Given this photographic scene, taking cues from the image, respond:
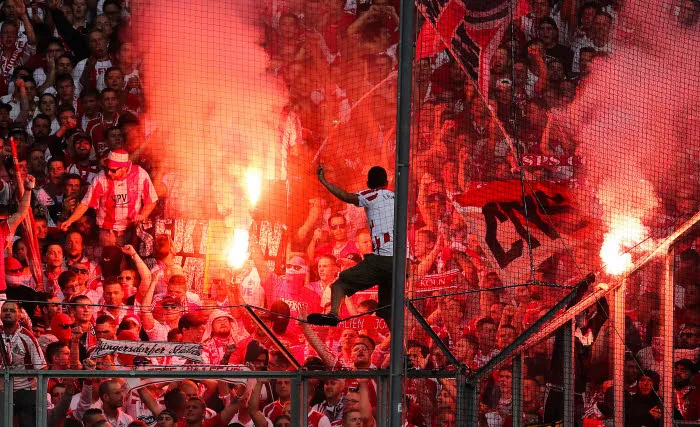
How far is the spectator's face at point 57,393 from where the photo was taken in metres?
7.52

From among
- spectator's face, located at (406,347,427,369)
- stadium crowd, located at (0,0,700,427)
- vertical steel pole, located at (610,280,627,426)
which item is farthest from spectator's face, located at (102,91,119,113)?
vertical steel pole, located at (610,280,627,426)

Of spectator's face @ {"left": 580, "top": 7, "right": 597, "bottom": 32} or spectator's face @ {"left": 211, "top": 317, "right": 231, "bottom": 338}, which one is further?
spectator's face @ {"left": 580, "top": 7, "right": 597, "bottom": 32}

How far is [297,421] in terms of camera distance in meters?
6.37

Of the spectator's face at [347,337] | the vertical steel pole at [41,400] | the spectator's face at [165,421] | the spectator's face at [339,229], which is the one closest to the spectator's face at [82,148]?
the spectator's face at [339,229]

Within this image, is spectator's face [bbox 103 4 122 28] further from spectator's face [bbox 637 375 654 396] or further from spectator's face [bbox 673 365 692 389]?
spectator's face [bbox 673 365 692 389]

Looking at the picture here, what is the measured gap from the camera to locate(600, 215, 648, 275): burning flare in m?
7.94

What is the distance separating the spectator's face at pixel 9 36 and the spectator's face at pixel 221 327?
2.36 metres

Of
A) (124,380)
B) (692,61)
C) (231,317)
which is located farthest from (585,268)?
(124,380)

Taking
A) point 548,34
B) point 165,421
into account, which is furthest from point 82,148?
point 548,34

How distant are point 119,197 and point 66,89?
0.88 meters

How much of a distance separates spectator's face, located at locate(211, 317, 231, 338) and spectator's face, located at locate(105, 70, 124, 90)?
1696 mm

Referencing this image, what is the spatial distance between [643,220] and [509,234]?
3.67ft

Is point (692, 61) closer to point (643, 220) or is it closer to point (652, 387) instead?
point (643, 220)

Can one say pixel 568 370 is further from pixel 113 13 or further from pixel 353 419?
pixel 113 13
